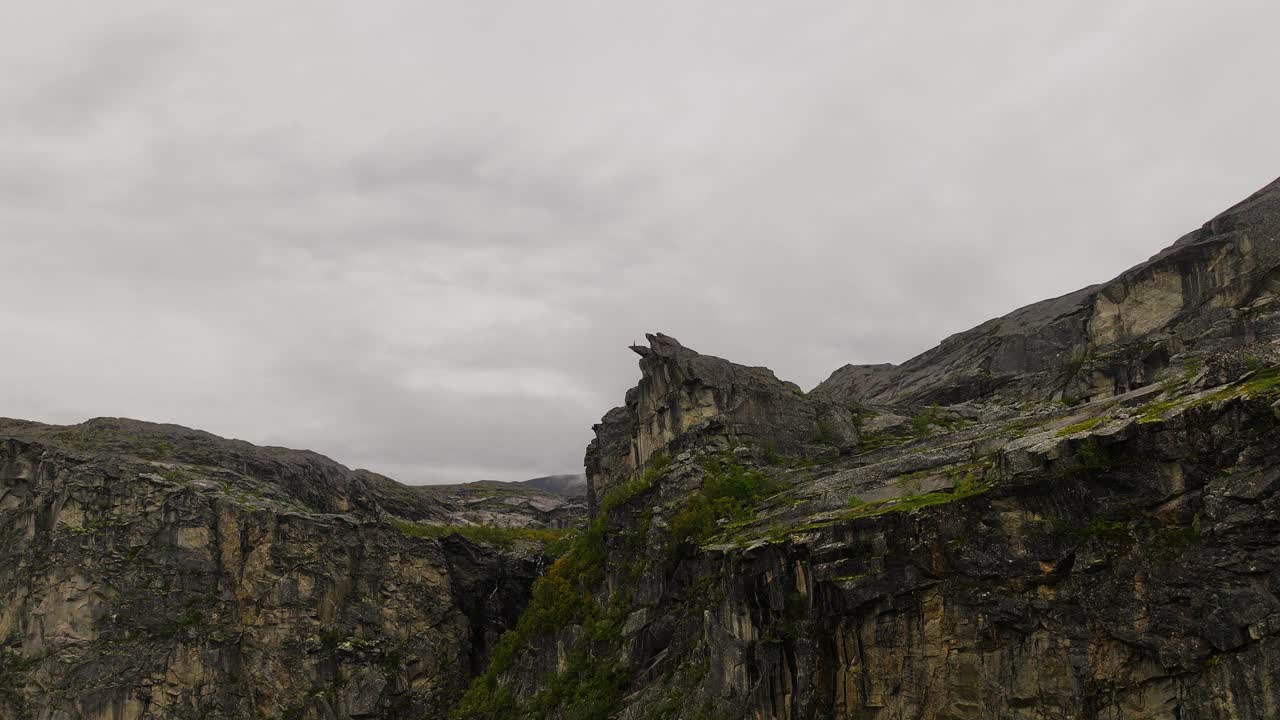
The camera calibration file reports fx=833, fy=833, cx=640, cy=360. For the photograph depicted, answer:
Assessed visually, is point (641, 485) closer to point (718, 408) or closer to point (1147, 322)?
point (718, 408)

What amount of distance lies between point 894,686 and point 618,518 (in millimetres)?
32585

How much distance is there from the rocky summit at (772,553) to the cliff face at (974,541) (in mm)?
134

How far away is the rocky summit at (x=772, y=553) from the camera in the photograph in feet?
103

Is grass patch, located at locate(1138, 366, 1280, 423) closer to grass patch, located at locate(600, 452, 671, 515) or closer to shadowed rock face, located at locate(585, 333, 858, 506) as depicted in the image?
shadowed rock face, located at locate(585, 333, 858, 506)

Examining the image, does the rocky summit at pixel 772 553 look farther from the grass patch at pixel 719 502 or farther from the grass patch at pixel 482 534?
the grass patch at pixel 482 534

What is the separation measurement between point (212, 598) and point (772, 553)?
214 feet

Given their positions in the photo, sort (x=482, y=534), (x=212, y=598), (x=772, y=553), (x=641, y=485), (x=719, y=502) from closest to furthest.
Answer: (x=772, y=553), (x=719, y=502), (x=641, y=485), (x=212, y=598), (x=482, y=534)

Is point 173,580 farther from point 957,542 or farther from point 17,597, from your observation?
point 957,542

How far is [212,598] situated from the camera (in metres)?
83.3

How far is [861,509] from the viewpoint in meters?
42.1

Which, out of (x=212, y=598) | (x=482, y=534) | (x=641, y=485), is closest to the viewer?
(x=641, y=485)

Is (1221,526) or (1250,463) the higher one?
(1250,463)

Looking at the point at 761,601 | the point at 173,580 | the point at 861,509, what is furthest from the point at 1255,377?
the point at 173,580

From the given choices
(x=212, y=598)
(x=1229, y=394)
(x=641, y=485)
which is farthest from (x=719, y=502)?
(x=212, y=598)
